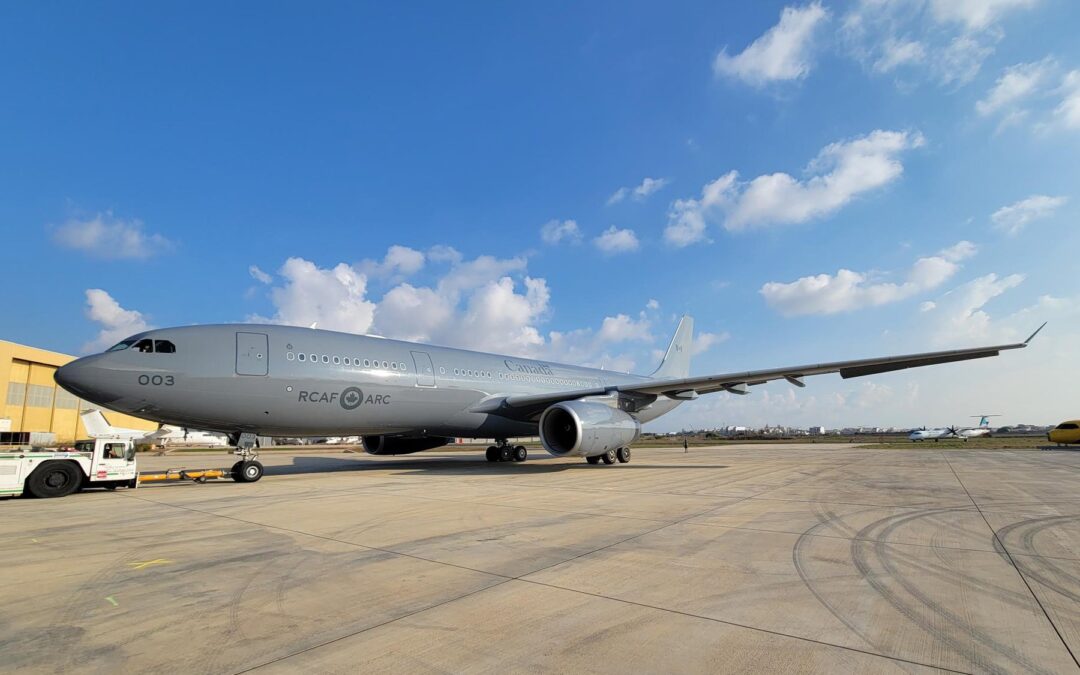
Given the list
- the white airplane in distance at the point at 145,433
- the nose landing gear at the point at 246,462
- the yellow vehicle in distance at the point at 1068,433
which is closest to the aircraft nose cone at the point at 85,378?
the white airplane in distance at the point at 145,433

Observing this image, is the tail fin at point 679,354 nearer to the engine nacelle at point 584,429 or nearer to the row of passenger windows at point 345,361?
the engine nacelle at point 584,429

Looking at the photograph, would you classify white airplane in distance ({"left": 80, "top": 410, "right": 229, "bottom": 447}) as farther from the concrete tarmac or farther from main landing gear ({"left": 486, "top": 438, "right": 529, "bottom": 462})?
main landing gear ({"left": 486, "top": 438, "right": 529, "bottom": 462})

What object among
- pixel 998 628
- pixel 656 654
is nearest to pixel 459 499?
pixel 656 654

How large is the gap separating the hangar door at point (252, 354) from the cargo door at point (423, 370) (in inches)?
169

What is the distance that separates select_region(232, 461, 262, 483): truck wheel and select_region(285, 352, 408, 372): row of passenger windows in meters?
3.01

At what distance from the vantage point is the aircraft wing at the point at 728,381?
12.7 metres

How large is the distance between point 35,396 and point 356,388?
47.5m

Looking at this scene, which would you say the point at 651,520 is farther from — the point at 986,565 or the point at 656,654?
the point at 656,654

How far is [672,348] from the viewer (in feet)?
94.1

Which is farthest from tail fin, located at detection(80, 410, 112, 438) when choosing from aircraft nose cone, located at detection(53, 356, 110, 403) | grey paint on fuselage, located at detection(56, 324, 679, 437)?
grey paint on fuselage, located at detection(56, 324, 679, 437)

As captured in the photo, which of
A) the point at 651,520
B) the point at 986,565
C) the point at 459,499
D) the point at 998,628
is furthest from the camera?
the point at 459,499

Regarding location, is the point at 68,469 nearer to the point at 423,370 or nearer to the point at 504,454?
the point at 423,370

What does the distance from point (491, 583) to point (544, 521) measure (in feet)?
9.10

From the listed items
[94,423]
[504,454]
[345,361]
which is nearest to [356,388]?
[345,361]
